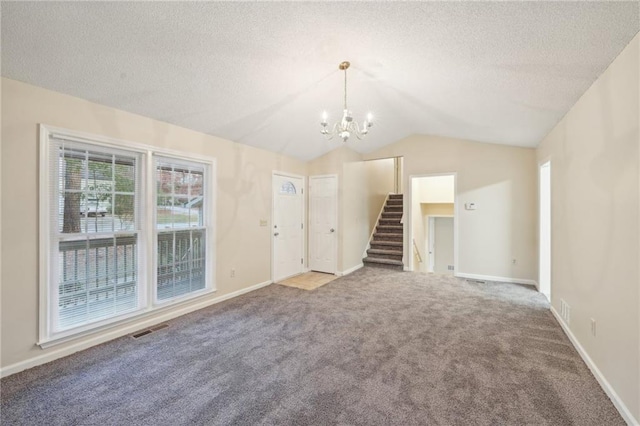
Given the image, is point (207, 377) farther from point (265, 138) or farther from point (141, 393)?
point (265, 138)

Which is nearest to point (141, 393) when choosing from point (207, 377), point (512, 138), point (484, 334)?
point (207, 377)

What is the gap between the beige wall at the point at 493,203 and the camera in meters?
4.79

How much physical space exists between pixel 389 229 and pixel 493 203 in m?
2.59

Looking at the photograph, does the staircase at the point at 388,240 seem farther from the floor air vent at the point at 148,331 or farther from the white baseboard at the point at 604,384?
the floor air vent at the point at 148,331

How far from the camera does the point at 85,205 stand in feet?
8.73

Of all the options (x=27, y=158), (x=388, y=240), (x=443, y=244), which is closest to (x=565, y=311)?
(x=388, y=240)

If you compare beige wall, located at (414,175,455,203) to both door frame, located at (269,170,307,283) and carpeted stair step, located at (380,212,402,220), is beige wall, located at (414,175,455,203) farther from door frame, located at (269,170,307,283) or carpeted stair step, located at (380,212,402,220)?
door frame, located at (269,170,307,283)

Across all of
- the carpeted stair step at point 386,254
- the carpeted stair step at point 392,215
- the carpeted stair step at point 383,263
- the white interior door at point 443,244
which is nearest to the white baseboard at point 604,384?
the carpeted stair step at point 383,263

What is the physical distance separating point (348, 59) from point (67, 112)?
107 inches

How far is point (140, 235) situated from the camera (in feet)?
10.1

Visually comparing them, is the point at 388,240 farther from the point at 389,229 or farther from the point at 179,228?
the point at 179,228

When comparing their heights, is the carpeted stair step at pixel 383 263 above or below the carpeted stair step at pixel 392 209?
below

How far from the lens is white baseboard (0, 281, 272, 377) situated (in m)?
2.23

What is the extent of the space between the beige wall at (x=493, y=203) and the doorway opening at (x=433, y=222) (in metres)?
1.00
